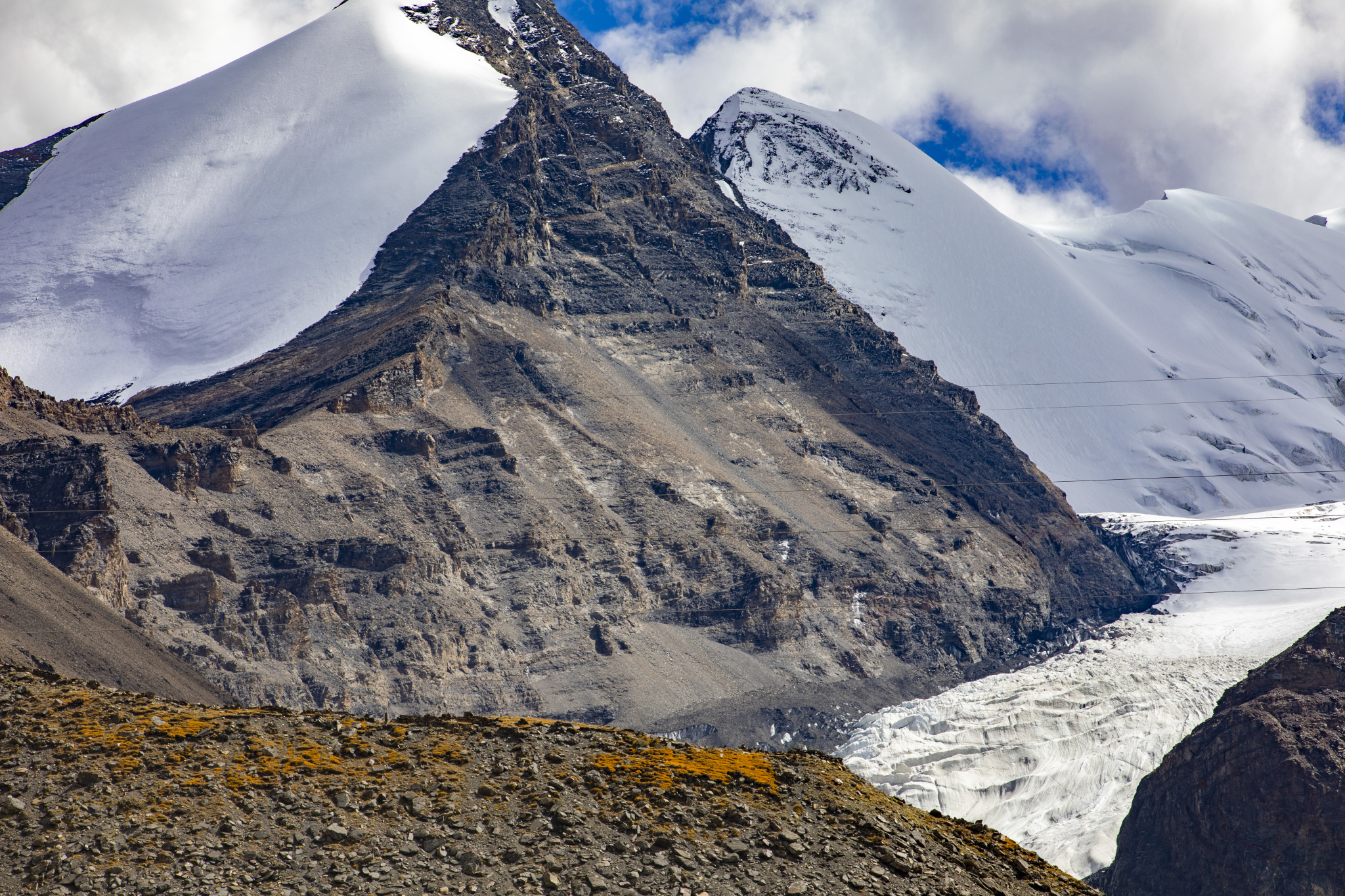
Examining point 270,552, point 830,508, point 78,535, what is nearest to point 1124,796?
point 830,508

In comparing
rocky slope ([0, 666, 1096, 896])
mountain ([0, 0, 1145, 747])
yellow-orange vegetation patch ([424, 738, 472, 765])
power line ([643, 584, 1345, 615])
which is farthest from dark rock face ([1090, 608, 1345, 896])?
yellow-orange vegetation patch ([424, 738, 472, 765])

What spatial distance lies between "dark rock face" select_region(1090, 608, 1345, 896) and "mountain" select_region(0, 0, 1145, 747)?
36.4 m

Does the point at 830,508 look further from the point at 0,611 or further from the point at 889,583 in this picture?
the point at 0,611

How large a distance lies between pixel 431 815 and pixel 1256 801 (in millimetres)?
70318

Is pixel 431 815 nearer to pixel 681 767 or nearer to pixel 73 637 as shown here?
pixel 681 767

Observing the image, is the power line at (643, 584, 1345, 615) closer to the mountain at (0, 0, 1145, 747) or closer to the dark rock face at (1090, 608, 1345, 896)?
the mountain at (0, 0, 1145, 747)

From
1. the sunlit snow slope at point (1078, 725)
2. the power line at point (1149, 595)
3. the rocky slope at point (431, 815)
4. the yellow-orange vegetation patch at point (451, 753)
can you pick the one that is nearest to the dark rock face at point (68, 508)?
the sunlit snow slope at point (1078, 725)

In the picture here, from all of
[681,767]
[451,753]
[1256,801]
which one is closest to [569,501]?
[1256,801]

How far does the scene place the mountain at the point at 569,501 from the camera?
108 metres

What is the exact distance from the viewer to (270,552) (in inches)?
4390

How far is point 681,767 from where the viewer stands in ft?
81.9

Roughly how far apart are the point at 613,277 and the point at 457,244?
867 inches

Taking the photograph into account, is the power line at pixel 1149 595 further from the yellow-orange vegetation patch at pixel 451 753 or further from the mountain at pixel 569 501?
the yellow-orange vegetation patch at pixel 451 753

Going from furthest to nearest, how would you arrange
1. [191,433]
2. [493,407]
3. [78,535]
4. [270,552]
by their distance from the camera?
[493,407] → [191,433] → [270,552] → [78,535]
